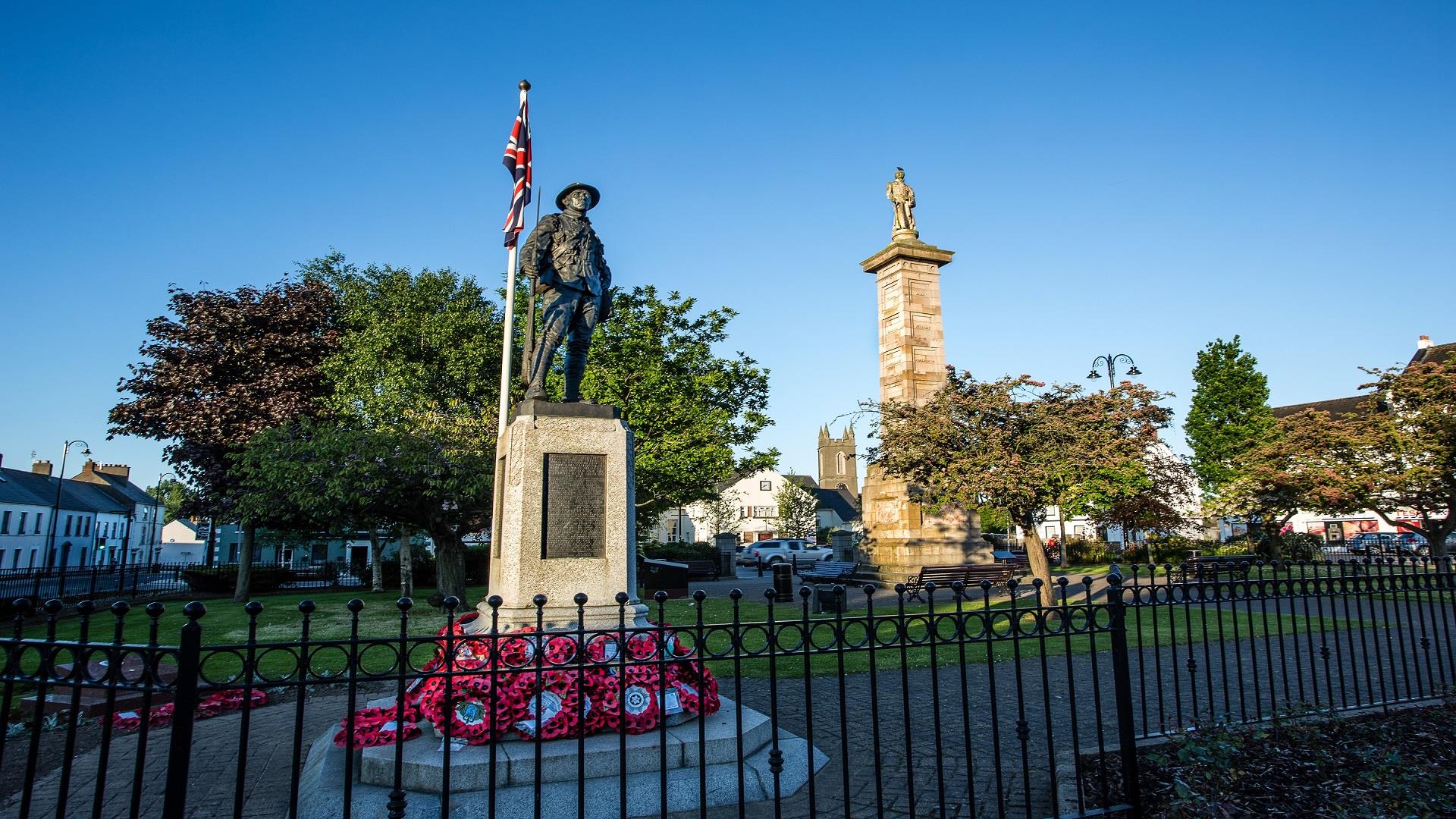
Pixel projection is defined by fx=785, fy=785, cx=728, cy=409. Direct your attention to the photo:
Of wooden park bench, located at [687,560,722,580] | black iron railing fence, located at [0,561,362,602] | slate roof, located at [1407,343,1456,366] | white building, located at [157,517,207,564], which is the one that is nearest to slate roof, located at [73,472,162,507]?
white building, located at [157,517,207,564]

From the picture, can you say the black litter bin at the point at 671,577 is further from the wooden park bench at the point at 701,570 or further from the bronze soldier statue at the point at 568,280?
the bronze soldier statue at the point at 568,280

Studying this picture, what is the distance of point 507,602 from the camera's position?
6.78 meters

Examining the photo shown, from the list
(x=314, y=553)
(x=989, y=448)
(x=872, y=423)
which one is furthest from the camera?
(x=314, y=553)

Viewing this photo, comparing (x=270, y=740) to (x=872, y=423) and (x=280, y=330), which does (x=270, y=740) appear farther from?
(x=280, y=330)

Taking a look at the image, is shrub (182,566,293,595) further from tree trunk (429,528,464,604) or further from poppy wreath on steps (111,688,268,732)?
poppy wreath on steps (111,688,268,732)

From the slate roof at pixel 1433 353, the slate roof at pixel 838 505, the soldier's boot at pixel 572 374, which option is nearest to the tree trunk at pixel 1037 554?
the soldier's boot at pixel 572 374

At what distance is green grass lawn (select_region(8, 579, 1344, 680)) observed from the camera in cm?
882

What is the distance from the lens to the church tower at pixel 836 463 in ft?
359

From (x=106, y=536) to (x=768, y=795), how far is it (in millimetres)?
75056

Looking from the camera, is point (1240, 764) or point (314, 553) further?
point (314, 553)

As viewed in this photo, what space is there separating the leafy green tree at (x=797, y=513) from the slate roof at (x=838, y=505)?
979cm

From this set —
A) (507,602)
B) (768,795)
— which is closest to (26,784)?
(507,602)

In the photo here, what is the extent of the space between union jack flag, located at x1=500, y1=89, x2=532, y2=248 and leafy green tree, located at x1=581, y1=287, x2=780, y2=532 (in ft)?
47.4

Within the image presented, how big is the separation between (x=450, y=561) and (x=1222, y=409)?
141 feet
